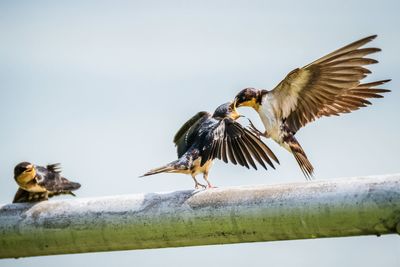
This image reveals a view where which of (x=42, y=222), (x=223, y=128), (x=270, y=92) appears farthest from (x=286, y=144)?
(x=42, y=222)

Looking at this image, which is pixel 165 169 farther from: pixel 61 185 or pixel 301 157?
pixel 301 157

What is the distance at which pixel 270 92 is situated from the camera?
6.34 metres

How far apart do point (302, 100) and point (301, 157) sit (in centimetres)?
49

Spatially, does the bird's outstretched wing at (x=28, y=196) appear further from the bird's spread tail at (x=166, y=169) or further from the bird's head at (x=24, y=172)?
the bird's spread tail at (x=166, y=169)

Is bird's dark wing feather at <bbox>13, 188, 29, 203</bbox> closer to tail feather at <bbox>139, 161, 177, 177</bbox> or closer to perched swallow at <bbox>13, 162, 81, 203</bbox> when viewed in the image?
perched swallow at <bbox>13, 162, 81, 203</bbox>

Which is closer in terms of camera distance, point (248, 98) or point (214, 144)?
point (214, 144)

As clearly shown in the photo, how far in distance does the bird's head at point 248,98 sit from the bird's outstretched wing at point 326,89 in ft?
0.44

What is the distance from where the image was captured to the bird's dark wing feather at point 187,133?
567cm

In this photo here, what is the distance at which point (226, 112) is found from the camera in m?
5.66

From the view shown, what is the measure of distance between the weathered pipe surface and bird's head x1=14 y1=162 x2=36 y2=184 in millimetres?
1128

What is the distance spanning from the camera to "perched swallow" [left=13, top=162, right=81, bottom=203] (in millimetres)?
4527

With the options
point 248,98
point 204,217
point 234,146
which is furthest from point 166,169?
point 204,217

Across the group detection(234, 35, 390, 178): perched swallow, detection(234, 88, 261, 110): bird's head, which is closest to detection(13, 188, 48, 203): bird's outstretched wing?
detection(234, 35, 390, 178): perched swallow

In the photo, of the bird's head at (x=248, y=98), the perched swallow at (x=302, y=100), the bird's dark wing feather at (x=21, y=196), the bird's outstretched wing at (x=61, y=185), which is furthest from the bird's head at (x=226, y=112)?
the bird's dark wing feather at (x=21, y=196)
